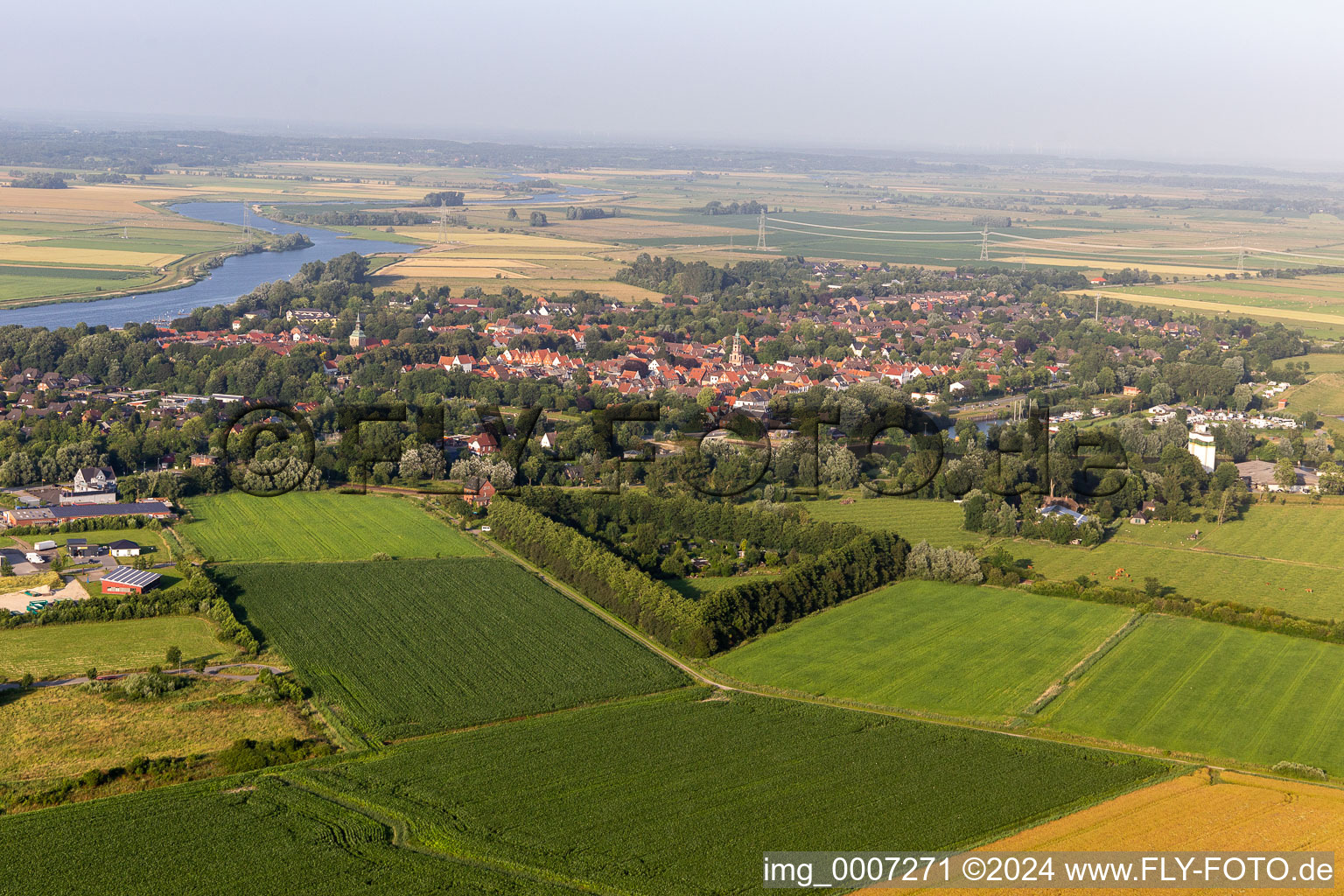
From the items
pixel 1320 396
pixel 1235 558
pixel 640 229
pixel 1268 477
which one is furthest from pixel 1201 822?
pixel 640 229

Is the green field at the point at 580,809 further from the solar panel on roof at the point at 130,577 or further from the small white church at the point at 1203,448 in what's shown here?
the small white church at the point at 1203,448

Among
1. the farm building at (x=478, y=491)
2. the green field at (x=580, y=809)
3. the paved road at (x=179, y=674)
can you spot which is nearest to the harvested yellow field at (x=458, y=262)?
the farm building at (x=478, y=491)

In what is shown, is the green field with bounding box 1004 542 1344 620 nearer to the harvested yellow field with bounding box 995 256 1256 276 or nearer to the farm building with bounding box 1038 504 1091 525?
the farm building with bounding box 1038 504 1091 525

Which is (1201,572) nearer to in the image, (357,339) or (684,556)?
(684,556)

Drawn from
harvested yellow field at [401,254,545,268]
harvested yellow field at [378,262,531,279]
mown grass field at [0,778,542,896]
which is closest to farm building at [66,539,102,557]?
mown grass field at [0,778,542,896]

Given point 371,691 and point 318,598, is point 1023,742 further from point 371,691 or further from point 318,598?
point 318,598

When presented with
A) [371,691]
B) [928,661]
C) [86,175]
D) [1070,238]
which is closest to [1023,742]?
[928,661]
